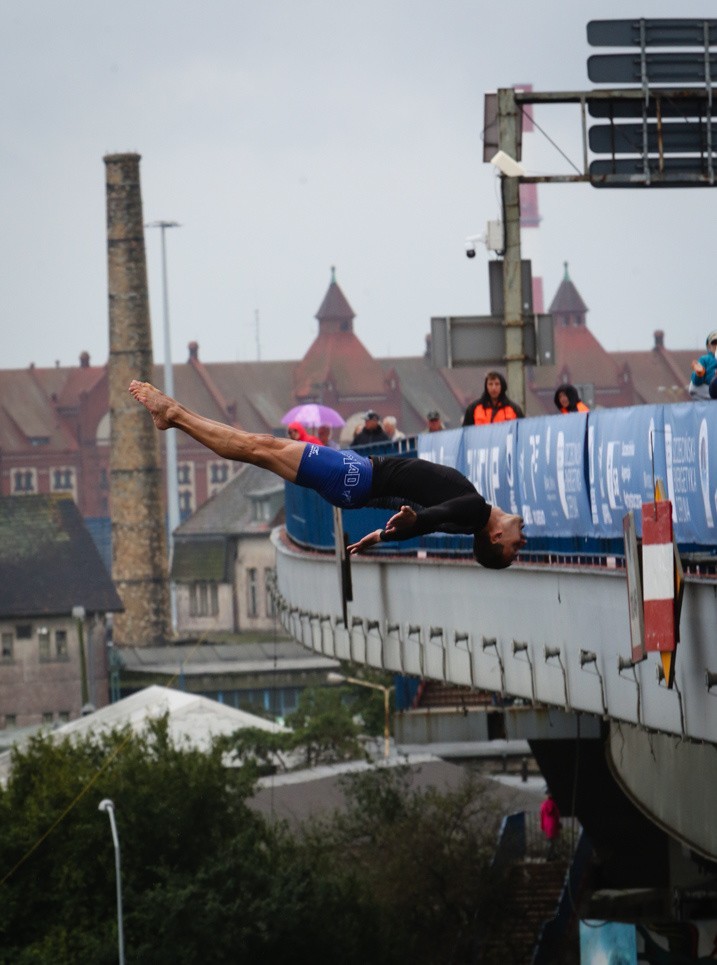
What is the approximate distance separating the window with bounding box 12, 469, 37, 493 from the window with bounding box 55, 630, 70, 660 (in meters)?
64.6

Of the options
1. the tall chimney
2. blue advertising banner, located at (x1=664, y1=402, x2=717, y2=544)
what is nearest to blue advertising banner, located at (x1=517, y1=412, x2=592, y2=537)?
blue advertising banner, located at (x1=664, y1=402, x2=717, y2=544)

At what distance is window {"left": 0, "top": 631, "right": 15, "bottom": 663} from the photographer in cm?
12133

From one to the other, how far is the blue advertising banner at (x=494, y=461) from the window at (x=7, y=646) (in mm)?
98199

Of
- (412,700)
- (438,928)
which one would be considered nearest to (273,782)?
(438,928)

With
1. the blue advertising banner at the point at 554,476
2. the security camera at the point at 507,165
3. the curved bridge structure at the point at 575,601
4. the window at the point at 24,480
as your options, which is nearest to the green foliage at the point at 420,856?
the curved bridge structure at the point at 575,601

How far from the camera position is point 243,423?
19512 centimetres

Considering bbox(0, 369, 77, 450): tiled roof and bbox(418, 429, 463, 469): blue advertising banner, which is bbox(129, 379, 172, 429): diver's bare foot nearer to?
bbox(418, 429, 463, 469): blue advertising banner

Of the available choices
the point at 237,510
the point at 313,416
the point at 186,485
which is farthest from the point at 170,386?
the point at 313,416

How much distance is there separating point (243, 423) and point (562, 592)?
173 m

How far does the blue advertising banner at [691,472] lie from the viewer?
17750 mm

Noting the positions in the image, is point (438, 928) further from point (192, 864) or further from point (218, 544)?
point (218, 544)

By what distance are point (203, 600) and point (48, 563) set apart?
2026cm

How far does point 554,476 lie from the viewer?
22.1m

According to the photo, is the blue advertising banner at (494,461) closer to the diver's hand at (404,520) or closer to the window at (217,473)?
the diver's hand at (404,520)
